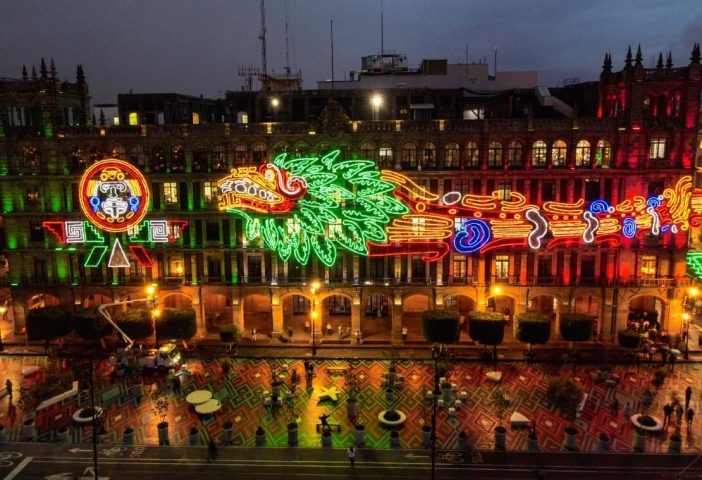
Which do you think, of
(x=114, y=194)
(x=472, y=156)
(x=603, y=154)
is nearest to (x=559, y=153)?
(x=603, y=154)

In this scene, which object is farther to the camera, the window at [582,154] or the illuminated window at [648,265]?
the illuminated window at [648,265]

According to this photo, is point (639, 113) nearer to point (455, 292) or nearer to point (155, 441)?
point (455, 292)

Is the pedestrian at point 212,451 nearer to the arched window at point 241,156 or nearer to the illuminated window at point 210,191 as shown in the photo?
the illuminated window at point 210,191

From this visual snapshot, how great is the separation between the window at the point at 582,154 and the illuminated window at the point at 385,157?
19.0 metres

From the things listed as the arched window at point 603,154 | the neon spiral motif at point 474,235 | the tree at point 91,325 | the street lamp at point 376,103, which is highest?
the street lamp at point 376,103

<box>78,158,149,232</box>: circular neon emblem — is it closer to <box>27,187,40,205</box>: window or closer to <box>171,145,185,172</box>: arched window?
<box>171,145,185,172</box>: arched window

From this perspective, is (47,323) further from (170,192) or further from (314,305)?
(314,305)

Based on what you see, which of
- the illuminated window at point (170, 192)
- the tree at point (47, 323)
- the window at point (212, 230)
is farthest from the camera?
the window at point (212, 230)

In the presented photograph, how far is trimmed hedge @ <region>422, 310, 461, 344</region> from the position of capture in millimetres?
53062

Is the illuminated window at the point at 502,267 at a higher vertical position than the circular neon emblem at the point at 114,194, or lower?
lower

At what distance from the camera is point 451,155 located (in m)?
57.8

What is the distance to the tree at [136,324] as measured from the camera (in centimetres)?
5412

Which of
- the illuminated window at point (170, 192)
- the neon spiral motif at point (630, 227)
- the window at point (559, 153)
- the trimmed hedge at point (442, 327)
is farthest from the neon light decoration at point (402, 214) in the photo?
the trimmed hedge at point (442, 327)

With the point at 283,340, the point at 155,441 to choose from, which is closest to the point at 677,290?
the point at 283,340
